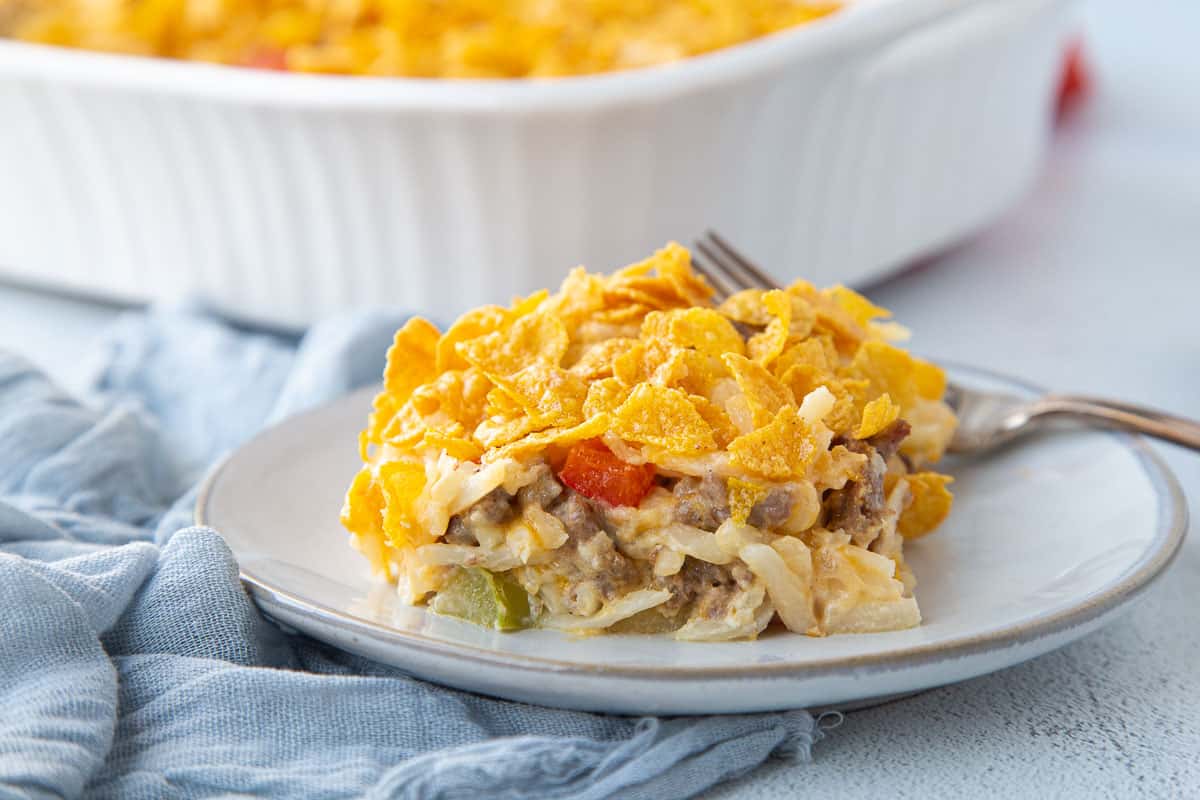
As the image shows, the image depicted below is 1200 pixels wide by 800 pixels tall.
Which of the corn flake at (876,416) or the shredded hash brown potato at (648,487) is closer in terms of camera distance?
the shredded hash brown potato at (648,487)

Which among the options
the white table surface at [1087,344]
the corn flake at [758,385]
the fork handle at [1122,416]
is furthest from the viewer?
the fork handle at [1122,416]

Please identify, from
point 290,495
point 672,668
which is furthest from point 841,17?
point 672,668

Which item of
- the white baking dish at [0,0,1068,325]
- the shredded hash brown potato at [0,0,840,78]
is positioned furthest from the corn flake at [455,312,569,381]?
the shredded hash brown potato at [0,0,840,78]

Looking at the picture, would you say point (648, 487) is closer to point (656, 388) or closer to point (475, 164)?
→ point (656, 388)

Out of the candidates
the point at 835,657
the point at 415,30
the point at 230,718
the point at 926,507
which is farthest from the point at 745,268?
the point at 415,30

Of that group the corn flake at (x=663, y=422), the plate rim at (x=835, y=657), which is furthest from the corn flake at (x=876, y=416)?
the plate rim at (x=835, y=657)

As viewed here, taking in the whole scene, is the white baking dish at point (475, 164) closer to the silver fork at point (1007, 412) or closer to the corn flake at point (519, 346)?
the silver fork at point (1007, 412)
